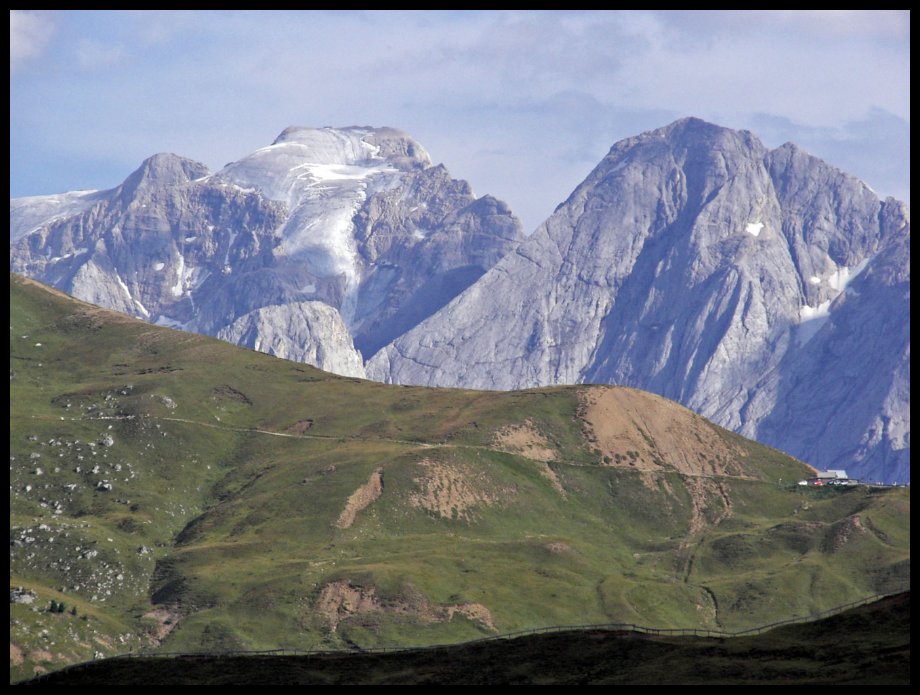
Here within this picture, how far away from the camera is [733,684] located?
13012 cm

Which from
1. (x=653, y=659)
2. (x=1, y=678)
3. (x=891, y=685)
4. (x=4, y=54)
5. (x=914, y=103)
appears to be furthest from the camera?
(x=1, y=678)

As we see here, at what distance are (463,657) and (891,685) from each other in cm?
5593

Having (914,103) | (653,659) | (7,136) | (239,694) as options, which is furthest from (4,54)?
(653,659)

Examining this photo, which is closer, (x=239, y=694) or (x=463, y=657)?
(x=239, y=694)

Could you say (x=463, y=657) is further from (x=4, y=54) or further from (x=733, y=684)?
(x=4, y=54)

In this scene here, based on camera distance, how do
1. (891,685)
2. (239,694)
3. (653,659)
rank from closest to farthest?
(891,685), (239,694), (653,659)

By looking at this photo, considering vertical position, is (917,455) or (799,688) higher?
(917,455)

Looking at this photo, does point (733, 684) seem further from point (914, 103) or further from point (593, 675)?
point (914, 103)

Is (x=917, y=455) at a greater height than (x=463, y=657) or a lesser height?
greater

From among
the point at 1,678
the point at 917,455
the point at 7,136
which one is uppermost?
the point at 7,136

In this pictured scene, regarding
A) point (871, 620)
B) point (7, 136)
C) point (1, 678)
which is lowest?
point (1, 678)

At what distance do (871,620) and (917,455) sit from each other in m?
47.2

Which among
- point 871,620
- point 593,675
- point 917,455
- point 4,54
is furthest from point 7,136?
point 871,620

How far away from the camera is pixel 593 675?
14625cm
